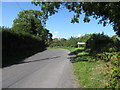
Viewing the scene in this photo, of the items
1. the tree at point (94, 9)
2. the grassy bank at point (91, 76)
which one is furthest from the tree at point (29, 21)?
the grassy bank at point (91, 76)

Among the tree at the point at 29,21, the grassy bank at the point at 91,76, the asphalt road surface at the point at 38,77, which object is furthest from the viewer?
the tree at the point at 29,21

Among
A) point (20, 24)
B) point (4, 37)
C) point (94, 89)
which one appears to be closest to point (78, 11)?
point (4, 37)

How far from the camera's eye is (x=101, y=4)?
1156cm

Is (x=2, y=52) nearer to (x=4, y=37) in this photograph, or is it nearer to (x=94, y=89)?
(x=4, y=37)

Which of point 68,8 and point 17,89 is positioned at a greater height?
point 68,8

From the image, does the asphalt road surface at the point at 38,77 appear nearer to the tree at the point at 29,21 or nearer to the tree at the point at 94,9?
the tree at the point at 94,9

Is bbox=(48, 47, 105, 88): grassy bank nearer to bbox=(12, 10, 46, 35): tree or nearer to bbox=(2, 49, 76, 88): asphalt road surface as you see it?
bbox=(2, 49, 76, 88): asphalt road surface

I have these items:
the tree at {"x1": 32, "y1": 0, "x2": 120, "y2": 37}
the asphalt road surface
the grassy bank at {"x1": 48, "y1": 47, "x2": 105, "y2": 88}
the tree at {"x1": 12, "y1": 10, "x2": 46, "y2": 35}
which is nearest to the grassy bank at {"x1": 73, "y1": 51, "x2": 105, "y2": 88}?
the grassy bank at {"x1": 48, "y1": 47, "x2": 105, "y2": 88}

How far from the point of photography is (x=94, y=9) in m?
12.2

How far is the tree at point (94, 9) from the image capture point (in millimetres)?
11229

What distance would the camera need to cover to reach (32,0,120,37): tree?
11229 millimetres

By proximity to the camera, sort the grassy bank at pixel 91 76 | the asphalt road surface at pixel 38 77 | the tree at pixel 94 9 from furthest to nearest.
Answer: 1. the tree at pixel 94 9
2. the asphalt road surface at pixel 38 77
3. the grassy bank at pixel 91 76

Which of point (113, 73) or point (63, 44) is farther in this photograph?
point (63, 44)

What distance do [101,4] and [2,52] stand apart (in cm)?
1178
